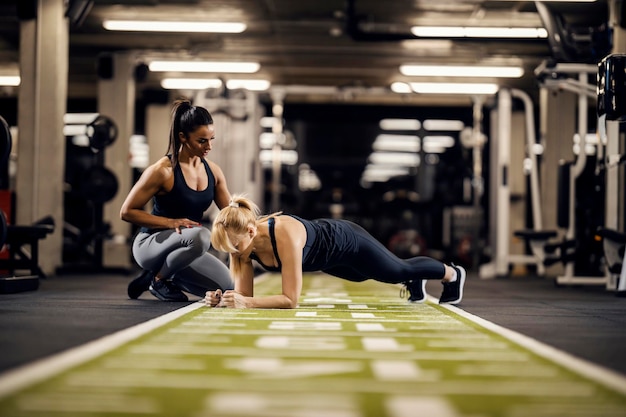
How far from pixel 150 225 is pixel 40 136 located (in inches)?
204

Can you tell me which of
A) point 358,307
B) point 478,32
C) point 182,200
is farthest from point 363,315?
point 478,32

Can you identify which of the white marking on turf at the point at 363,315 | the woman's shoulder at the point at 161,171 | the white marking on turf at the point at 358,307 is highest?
the woman's shoulder at the point at 161,171

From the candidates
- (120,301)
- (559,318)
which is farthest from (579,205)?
(120,301)

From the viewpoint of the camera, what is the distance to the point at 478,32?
37.6 ft

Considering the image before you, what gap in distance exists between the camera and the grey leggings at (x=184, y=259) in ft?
17.6

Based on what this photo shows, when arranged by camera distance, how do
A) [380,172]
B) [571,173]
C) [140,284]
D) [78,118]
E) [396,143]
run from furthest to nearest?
1. [380,172]
2. [396,143]
3. [78,118]
4. [571,173]
5. [140,284]

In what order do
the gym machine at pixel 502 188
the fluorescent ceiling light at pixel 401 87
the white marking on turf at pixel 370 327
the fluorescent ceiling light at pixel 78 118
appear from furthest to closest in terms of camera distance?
1. the fluorescent ceiling light at pixel 78 118
2. the fluorescent ceiling light at pixel 401 87
3. the gym machine at pixel 502 188
4. the white marking on turf at pixel 370 327

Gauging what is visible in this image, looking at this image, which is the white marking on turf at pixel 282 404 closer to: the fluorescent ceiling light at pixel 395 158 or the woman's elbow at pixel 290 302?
the woman's elbow at pixel 290 302

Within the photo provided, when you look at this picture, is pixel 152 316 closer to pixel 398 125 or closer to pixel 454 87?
pixel 454 87

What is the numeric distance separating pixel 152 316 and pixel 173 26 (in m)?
7.55

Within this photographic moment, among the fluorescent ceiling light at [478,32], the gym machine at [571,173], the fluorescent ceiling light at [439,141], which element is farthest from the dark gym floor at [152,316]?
the fluorescent ceiling light at [439,141]

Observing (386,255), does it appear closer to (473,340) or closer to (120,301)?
(473,340)

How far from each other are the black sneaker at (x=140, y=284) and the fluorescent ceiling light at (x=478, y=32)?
21.0 ft

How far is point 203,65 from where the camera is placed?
13.8 meters
